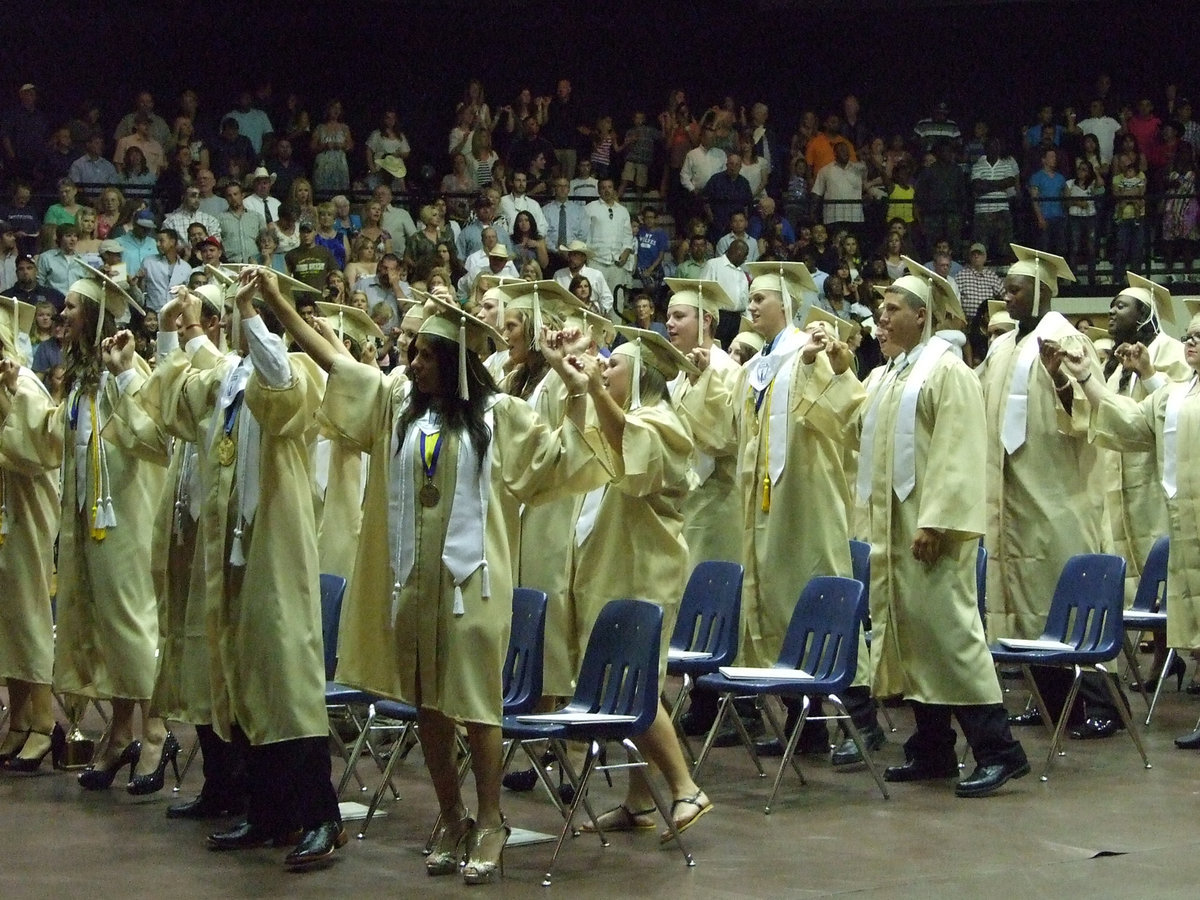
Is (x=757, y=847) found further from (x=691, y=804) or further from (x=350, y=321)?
(x=350, y=321)

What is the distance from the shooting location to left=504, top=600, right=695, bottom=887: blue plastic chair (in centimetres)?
622

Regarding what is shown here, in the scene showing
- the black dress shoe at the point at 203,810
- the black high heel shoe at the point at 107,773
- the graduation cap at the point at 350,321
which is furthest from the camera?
the graduation cap at the point at 350,321

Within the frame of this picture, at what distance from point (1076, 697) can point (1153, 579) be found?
2.78 ft

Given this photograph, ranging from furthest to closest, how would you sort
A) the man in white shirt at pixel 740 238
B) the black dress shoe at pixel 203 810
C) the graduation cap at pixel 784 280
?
1. the man in white shirt at pixel 740 238
2. the graduation cap at pixel 784 280
3. the black dress shoe at pixel 203 810

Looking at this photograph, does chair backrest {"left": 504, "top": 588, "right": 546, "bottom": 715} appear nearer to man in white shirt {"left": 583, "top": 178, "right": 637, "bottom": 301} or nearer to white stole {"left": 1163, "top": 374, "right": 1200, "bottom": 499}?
white stole {"left": 1163, "top": 374, "right": 1200, "bottom": 499}

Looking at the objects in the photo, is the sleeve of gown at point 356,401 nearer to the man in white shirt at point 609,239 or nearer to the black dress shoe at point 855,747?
the black dress shoe at point 855,747

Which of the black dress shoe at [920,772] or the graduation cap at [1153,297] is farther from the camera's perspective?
the graduation cap at [1153,297]

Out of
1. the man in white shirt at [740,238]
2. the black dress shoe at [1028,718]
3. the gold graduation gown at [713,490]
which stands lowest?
the black dress shoe at [1028,718]

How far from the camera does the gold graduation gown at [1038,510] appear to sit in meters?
8.96

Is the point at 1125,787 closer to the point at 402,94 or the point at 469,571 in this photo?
the point at 469,571

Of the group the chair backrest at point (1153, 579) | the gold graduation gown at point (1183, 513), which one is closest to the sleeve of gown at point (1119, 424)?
the gold graduation gown at point (1183, 513)

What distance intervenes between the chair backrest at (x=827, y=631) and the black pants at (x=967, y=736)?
19.2 inches

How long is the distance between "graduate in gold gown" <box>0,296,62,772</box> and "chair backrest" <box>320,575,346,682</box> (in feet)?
4.55

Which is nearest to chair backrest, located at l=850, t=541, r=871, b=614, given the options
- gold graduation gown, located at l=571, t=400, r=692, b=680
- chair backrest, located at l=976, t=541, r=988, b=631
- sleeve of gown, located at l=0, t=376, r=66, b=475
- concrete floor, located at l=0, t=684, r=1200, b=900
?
chair backrest, located at l=976, t=541, r=988, b=631
